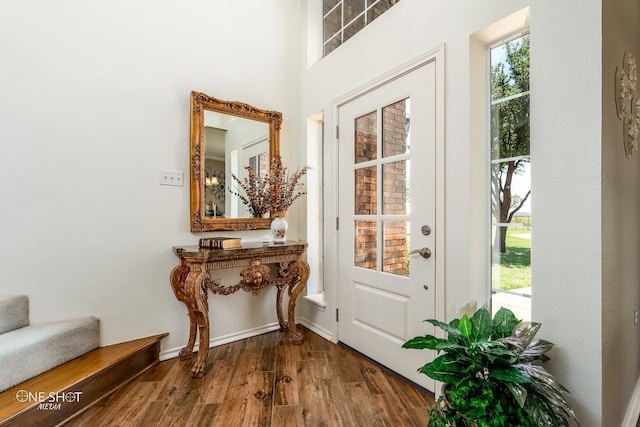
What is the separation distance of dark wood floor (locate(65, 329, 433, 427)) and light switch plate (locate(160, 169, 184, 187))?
1.30m

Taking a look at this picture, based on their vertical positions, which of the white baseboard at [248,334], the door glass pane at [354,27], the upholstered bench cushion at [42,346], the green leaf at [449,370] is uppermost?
the door glass pane at [354,27]

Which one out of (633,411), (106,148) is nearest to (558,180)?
(633,411)

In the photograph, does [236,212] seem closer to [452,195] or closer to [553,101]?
[452,195]

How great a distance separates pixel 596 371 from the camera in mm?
1123

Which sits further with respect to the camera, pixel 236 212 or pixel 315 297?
pixel 315 297

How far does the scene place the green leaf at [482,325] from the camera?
3.82ft

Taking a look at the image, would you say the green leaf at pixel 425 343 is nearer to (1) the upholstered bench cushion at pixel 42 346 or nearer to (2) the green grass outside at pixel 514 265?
(2) the green grass outside at pixel 514 265

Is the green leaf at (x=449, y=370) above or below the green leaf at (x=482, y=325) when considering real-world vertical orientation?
below

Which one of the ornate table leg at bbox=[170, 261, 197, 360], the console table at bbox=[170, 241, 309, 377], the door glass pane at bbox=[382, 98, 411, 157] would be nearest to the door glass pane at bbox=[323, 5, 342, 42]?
the door glass pane at bbox=[382, 98, 411, 157]

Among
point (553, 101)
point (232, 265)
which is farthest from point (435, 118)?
point (232, 265)

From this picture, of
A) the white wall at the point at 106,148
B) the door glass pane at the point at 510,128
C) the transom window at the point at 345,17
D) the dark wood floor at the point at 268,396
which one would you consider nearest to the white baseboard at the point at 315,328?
the dark wood floor at the point at 268,396

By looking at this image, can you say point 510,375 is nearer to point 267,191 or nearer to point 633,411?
point 633,411

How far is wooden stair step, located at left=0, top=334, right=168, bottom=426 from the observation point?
1.37m

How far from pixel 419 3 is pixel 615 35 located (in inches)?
38.4
